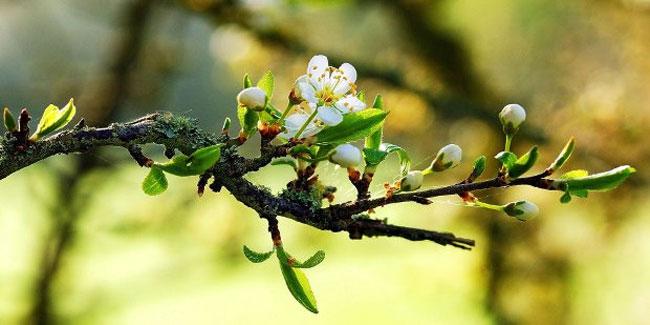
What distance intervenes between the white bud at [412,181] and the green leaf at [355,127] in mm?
33

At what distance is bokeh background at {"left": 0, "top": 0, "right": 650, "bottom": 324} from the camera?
1.99 meters

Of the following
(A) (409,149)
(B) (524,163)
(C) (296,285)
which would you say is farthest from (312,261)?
(A) (409,149)

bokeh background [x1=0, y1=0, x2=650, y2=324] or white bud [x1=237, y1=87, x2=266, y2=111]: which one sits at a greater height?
bokeh background [x1=0, y1=0, x2=650, y2=324]

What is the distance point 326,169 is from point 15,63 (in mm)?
6284

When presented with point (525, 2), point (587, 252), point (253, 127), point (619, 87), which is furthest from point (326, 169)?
point (525, 2)

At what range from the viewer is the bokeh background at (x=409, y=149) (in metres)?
1.99

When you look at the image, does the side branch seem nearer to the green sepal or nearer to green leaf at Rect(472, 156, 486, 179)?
green leaf at Rect(472, 156, 486, 179)

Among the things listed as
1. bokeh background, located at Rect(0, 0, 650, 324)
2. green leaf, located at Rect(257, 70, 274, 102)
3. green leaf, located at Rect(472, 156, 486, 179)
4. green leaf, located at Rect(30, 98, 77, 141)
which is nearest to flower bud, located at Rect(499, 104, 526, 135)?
green leaf, located at Rect(472, 156, 486, 179)

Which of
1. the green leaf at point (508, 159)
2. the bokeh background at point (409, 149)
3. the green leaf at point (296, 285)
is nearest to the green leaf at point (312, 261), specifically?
the green leaf at point (296, 285)

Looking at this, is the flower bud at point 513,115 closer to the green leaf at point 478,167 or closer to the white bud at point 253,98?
the green leaf at point 478,167

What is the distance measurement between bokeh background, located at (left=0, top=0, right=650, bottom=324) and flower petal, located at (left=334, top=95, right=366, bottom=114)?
75 centimetres

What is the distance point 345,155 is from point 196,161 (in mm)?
87

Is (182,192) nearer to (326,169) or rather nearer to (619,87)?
(619,87)

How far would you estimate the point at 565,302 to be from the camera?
2.61 meters
